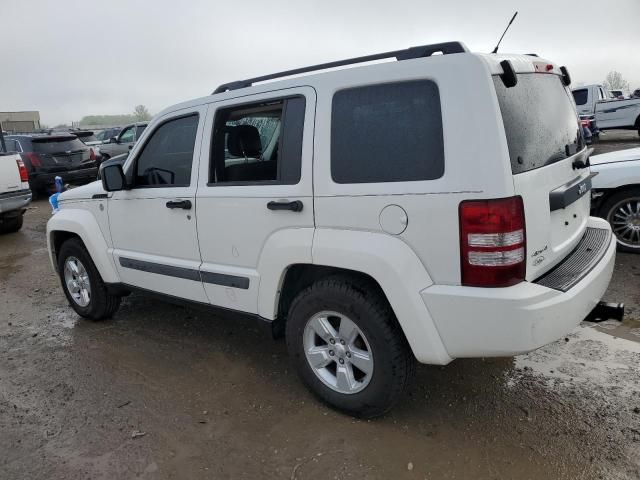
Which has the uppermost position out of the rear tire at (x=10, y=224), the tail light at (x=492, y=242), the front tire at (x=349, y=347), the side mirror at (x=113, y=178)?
the side mirror at (x=113, y=178)

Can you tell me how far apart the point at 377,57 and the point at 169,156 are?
5.69 feet

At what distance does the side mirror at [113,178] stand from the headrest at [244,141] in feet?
3.20

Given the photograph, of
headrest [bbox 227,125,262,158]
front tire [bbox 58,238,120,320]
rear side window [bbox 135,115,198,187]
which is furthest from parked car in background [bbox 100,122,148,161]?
headrest [bbox 227,125,262,158]

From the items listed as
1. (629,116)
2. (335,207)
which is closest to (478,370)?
(335,207)

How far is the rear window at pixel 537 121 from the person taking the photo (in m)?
2.39

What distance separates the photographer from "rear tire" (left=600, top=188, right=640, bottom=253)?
5.27 meters

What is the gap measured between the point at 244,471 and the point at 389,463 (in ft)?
2.43

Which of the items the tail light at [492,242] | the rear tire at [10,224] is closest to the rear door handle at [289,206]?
the tail light at [492,242]

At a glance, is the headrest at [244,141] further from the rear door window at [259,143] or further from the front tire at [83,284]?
the front tire at [83,284]

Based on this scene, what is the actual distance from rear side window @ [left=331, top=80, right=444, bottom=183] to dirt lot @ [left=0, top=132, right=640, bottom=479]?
143cm

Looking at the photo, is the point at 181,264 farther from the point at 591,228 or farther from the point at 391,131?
the point at 591,228

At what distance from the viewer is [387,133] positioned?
2557 mm

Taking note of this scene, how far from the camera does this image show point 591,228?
342 centimetres

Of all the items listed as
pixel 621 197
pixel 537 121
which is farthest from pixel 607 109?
pixel 537 121
